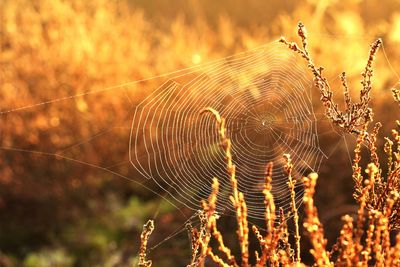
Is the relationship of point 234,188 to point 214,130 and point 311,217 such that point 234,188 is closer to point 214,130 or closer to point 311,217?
point 311,217

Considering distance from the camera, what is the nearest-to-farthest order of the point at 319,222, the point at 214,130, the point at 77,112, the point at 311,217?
the point at 311,217, the point at 319,222, the point at 214,130, the point at 77,112

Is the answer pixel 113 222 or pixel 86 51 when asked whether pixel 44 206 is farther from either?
pixel 86 51

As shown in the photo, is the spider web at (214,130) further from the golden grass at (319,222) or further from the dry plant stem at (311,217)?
the dry plant stem at (311,217)

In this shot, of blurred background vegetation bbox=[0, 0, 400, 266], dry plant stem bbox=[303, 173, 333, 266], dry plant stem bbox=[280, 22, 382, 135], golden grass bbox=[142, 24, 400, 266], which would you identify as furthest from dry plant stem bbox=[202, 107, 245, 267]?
blurred background vegetation bbox=[0, 0, 400, 266]

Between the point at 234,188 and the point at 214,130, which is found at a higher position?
the point at 214,130

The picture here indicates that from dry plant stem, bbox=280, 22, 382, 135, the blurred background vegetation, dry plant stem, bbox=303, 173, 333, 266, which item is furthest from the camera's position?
the blurred background vegetation

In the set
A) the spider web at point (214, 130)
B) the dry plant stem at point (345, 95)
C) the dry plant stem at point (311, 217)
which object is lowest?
the dry plant stem at point (311, 217)

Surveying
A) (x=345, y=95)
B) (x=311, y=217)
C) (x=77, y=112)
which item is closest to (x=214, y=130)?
(x=345, y=95)

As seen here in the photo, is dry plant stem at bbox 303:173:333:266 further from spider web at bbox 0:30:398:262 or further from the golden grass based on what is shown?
spider web at bbox 0:30:398:262

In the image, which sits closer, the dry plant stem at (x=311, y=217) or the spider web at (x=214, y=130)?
the dry plant stem at (x=311, y=217)

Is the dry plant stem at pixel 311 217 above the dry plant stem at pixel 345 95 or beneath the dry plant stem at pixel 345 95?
beneath

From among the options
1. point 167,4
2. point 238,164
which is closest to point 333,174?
point 238,164

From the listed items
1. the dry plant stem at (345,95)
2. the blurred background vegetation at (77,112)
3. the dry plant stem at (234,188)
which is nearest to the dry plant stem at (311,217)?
the dry plant stem at (234,188)
